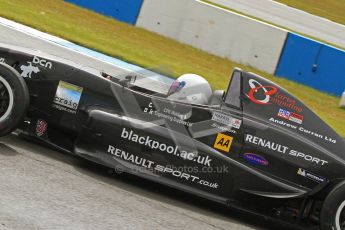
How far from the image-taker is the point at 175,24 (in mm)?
16906

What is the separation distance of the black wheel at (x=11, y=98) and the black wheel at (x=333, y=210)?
2.99 metres

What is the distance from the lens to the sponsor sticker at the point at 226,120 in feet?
20.0

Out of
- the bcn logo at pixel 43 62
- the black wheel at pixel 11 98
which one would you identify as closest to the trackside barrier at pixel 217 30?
the bcn logo at pixel 43 62

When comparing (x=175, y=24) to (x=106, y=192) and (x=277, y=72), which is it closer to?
(x=277, y=72)

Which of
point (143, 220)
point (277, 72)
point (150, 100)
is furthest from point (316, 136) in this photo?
point (277, 72)

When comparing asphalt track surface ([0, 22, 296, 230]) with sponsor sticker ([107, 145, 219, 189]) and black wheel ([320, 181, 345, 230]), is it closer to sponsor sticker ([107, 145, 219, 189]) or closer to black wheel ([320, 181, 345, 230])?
sponsor sticker ([107, 145, 219, 189])

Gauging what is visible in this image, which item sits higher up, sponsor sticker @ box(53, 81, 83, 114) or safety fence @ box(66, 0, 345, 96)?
safety fence @ box(66, 0, 345, 96)

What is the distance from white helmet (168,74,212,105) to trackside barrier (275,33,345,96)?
1036 cm

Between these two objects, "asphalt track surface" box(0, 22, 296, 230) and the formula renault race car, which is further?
the formula renault race car

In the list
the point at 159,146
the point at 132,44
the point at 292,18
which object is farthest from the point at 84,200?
the point at 292,18

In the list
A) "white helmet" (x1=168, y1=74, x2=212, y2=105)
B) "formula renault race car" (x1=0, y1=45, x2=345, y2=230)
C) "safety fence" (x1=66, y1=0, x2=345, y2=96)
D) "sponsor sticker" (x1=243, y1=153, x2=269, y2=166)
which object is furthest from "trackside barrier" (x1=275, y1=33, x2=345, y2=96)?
"sponsor sticker" (x1=243, y1=153, x2=269, y2=166)

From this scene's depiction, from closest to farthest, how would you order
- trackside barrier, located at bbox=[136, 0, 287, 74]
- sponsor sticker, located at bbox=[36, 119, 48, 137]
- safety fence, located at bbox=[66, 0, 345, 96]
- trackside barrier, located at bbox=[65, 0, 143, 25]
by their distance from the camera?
sponsor sticker, located at bbox=[36, 119, 48, 137], safety fence, located at bbox=[66, 0, 345, 96], trackside barrier, located at bbox=[136, 0, 287, 74], trackside barrier, located at bbox=[65, 0, 143, 25]

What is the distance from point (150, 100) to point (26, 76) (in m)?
1.30

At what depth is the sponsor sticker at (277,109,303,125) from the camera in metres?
6.26
